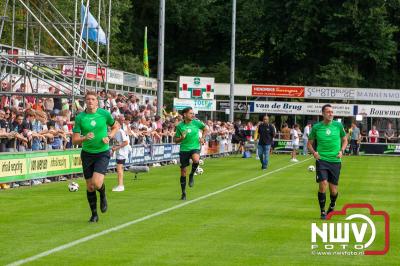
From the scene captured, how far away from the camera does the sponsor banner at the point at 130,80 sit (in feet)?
182

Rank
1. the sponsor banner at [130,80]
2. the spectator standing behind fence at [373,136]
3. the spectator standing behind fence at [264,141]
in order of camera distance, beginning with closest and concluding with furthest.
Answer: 1. the spectator standing behind fence at [264,141]
2. the sponsor banner at [130,80]
3. the spectator standing behind fence at [373,136]

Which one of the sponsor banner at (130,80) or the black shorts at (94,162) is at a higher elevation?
the sponsor banner at (130,80)

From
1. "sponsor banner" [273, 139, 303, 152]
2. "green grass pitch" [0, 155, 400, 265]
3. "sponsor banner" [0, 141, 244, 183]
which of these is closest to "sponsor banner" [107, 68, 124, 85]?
"sponsor banner" [273, 139, 303, 152]

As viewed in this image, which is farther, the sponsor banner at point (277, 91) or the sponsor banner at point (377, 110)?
the sponsor banner at point (277, 91)

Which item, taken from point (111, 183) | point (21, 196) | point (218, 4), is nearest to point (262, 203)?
point (21, 196)

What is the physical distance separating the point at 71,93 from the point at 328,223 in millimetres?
16752

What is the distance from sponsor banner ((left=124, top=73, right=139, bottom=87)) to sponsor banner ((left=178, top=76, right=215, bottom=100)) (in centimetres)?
510

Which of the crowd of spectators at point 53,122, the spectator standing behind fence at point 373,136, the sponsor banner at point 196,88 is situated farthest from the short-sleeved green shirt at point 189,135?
the spectator standing behind fence at point 373,136

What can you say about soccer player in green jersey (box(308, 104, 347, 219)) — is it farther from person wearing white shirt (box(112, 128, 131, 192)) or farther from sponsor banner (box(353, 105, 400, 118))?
sponsor banner (box(353, 105, 400, 118))

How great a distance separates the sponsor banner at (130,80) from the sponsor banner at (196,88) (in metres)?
5.10

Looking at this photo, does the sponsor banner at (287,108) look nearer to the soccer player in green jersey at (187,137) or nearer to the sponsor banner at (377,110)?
the sponsor banner at (377,110)

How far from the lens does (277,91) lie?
71.9 meters

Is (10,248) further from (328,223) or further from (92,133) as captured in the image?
(328,223)

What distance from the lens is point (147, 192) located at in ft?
79.5
